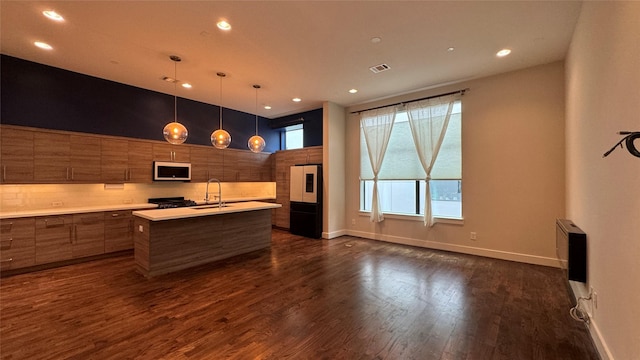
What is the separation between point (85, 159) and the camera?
4461mm

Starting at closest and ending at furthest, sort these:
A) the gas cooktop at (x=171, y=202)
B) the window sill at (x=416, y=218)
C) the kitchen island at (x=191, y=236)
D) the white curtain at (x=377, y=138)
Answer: the kitchen island at (x=191, y=236)
the window sill at (x=416, y=218)
the gas cooktop at (x=171, y=202)
the white curtain at (x=377, y=138)

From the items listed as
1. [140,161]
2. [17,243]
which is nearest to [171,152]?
[140,161]

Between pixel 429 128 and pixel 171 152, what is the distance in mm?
5458

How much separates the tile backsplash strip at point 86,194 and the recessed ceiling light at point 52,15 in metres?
2.82

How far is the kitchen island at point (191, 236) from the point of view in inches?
145

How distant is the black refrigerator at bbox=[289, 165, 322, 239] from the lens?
618 cm

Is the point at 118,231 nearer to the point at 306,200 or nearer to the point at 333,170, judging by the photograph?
the point at 306,200

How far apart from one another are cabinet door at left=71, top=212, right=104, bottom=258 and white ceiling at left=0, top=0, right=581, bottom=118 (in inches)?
99.2

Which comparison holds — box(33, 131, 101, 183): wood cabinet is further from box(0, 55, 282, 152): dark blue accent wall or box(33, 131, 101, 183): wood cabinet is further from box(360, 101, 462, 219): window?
box(360, 101, 462, 219): window

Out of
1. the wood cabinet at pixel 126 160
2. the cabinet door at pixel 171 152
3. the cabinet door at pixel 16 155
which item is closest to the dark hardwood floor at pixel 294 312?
the cabinet door at pixel 16 155

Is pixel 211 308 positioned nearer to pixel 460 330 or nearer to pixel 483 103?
pixel 460 330

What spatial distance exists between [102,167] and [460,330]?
5929 millimetres

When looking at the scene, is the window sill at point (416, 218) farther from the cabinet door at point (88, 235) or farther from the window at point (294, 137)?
the cabinet door at point (88, 235)

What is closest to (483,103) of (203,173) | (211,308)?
(211,308)
